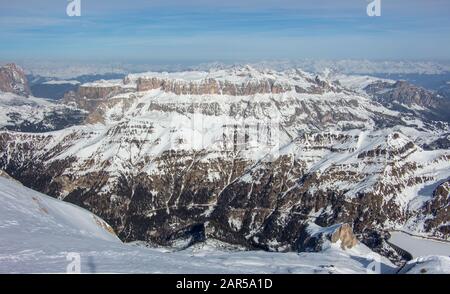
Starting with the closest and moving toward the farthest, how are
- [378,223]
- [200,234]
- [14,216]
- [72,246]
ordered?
[72,246] < [14,216] < [200,234] < [378,223]

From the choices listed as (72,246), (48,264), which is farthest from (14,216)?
(48,264)
